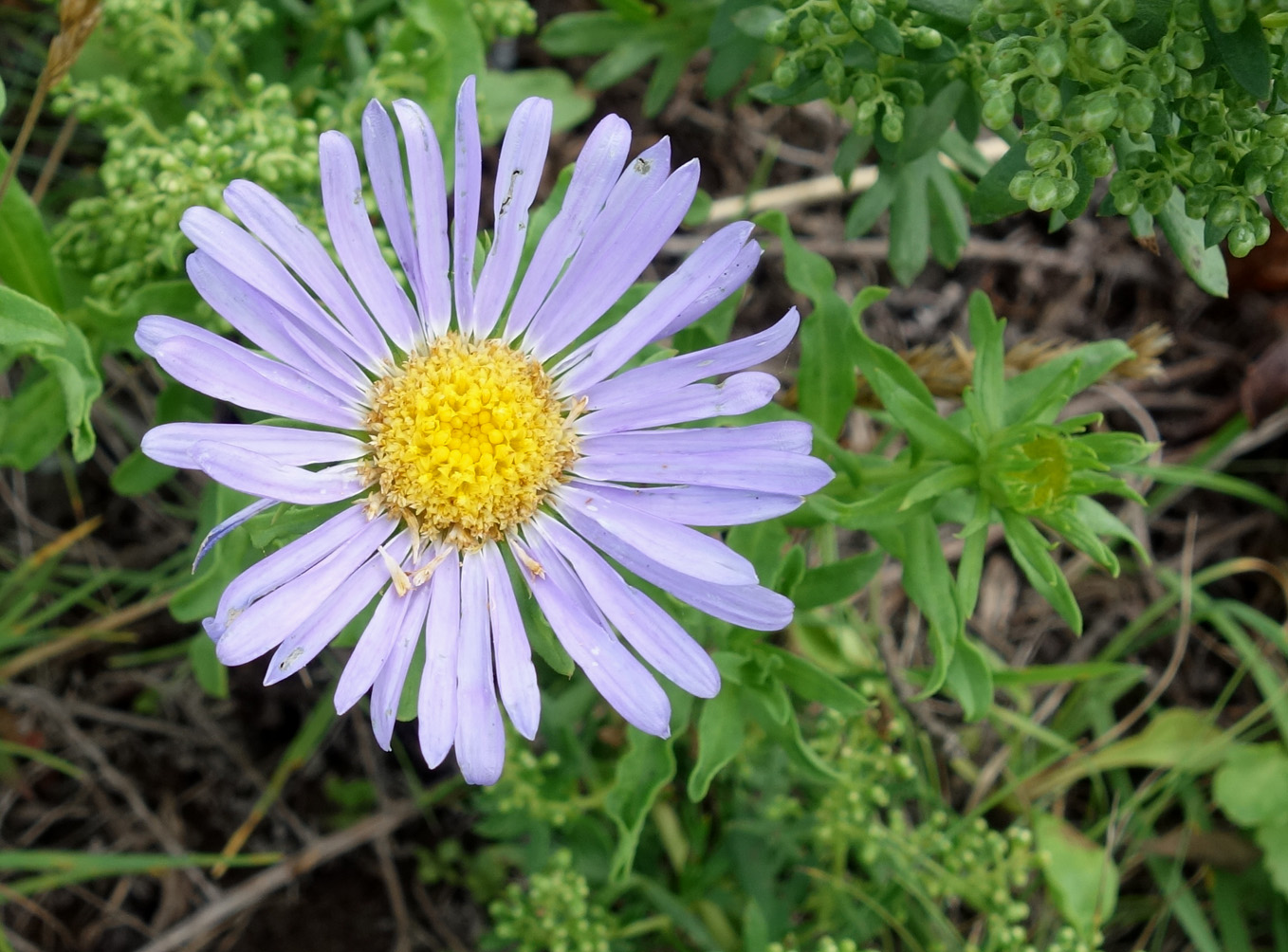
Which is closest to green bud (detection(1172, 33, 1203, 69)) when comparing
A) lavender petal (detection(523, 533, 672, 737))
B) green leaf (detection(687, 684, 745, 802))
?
lavender petal (detection(523, 533, 672, 737))

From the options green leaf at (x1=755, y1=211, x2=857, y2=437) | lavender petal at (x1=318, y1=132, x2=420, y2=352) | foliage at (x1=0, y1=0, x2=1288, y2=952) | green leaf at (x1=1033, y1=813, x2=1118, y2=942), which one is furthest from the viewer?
green leaf at (x1=1033, y1=813, x2=1118, y2=942)

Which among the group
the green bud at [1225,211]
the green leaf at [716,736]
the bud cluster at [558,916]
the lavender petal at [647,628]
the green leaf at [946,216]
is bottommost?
the bud cluster at [558,916]

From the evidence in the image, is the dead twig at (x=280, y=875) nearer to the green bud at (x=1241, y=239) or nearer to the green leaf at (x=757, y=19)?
the green leaf at (x=757, y=19)

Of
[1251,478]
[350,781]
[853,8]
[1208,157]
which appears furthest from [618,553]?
[1251,478]

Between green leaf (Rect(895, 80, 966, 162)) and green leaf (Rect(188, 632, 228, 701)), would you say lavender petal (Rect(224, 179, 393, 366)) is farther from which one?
green leaf (Rect(895, 80, 966, 162))

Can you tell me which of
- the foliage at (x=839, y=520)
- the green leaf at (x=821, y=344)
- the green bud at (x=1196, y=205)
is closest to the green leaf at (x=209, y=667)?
the foliage at (x=839, y=520)

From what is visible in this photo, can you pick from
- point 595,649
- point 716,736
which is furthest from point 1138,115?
point 716,736
